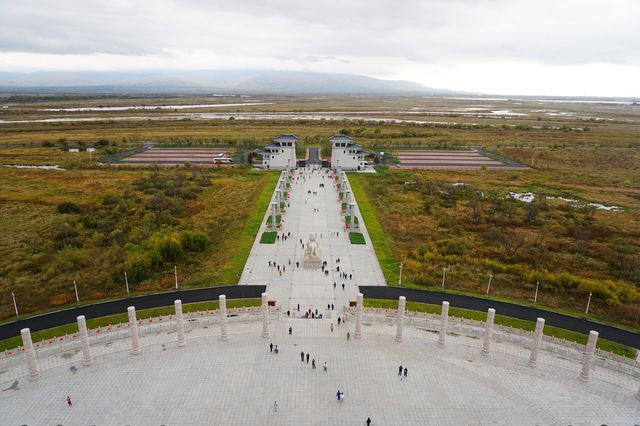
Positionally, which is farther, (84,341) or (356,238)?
(356,238)

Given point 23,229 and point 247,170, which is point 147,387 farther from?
point 247,170

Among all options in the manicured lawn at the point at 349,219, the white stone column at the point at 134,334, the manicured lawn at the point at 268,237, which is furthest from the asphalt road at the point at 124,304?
the manicured lawn at the point at 349,219

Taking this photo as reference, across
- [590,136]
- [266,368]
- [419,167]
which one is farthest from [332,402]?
→ [590,136]

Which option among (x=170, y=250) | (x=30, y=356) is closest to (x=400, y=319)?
(x=30, y=356)

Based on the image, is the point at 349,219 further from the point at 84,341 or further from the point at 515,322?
the point at 84,341

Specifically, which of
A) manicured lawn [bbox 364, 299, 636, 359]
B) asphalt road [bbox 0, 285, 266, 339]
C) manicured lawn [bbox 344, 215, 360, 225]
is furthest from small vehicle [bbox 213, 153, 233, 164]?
manicured lawn [bbox 364, 299, 636, 359]

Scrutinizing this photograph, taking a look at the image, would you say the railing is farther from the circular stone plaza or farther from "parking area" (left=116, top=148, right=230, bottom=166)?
"parking area" (left=116, top=148, right=230, bottom=166)
